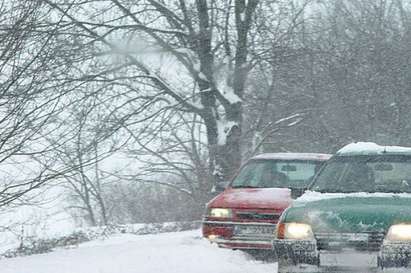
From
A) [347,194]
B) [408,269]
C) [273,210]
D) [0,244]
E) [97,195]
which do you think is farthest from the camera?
[97,195]

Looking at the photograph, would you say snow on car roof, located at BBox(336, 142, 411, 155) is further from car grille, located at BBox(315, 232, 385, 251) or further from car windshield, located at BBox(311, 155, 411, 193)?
car grille, located at BBox(315, 232, 385, 251)

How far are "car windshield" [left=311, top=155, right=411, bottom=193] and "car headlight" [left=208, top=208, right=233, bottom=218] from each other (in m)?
2.12

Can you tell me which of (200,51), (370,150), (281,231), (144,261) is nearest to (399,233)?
(281,231)

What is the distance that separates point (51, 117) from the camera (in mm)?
10891

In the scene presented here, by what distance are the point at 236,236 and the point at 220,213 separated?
1.31ft

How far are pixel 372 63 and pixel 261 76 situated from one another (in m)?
2.97

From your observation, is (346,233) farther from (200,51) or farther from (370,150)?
(200,51)

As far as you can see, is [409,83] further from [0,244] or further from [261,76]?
[0,244]

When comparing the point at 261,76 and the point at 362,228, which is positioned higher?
the point at 261,76

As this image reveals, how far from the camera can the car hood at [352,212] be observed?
7.11 m

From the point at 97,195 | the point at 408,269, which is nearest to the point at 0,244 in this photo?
the point at 408,269

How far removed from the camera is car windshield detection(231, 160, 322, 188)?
12.1 metres

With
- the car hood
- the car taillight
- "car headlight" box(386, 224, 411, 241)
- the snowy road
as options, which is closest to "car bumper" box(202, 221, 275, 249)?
the snowy road

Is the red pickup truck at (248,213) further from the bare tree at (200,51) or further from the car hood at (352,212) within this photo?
the bare tree at (200,51)
